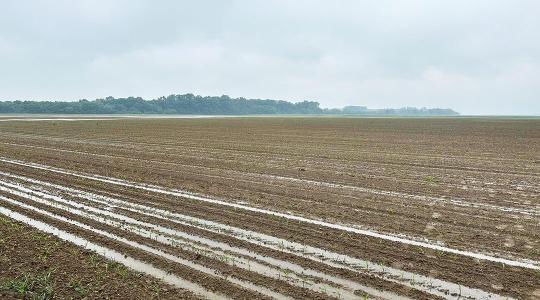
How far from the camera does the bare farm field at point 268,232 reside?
632 centimetres

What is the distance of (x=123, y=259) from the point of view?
727 centimetres

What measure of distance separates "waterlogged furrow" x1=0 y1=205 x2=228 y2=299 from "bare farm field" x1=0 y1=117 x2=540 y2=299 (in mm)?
32

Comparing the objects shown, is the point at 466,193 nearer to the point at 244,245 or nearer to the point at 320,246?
the point at 320,246

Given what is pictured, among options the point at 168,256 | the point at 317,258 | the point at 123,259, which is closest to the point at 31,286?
the point at 123,259

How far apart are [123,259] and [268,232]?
113 inches

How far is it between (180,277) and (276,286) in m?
1.50

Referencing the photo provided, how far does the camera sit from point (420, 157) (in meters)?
21.1

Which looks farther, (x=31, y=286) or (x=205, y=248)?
(x=205, y=248)

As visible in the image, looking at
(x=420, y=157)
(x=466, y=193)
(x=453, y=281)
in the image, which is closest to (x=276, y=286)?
(x=453, y=281)

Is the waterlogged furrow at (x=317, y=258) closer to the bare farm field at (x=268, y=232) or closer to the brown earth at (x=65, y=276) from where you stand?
the bare farm field at (x=268, y=232)

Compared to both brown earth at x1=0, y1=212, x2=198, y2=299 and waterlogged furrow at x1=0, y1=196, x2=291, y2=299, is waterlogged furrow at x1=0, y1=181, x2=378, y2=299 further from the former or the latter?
brown earth at x1=0, y1=212, x2=198, y2=299

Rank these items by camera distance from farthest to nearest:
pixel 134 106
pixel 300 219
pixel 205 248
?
pixel 134 106 < pixel 300 219 < pixel 205 248

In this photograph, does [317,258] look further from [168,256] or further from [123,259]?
[123,259]

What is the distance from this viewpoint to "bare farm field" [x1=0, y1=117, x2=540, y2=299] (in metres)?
6.32
